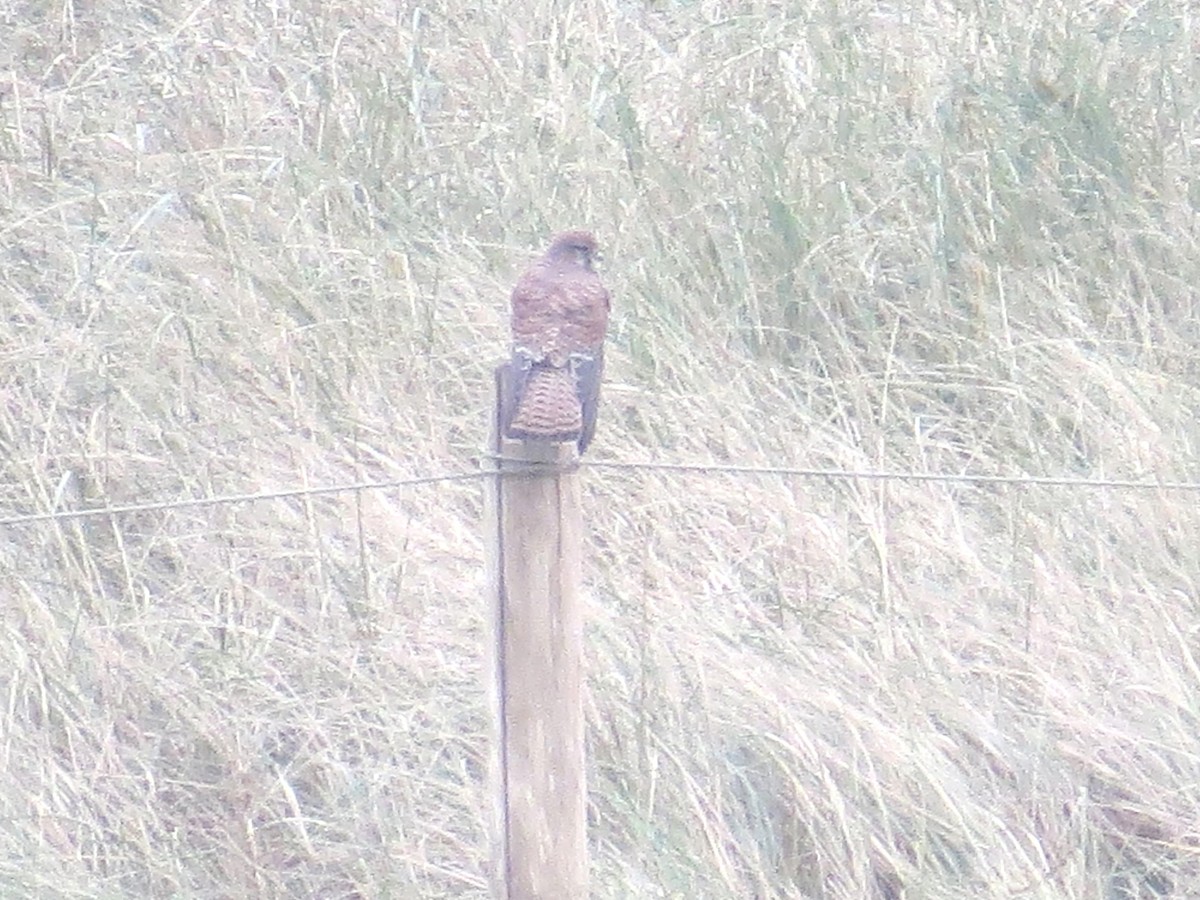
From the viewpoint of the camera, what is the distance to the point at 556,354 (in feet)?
8.54

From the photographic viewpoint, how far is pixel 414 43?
516 centimetres

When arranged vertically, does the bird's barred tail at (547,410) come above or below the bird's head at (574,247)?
below

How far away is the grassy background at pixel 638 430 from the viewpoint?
2979 mm

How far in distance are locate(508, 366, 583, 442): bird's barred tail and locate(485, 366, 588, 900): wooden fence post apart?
0.10 feet

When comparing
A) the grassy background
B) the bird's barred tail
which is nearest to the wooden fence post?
the bird's barred tail

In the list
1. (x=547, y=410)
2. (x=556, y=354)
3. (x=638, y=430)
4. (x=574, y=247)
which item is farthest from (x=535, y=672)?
(x=638, y=430)

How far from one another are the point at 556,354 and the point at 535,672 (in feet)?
2.17

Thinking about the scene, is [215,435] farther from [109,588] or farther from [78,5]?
[78,5]

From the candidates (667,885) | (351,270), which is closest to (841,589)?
(667,885)

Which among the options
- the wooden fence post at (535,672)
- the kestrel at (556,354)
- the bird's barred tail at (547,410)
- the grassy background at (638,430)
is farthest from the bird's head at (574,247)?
the wooden fence post at (535,672)

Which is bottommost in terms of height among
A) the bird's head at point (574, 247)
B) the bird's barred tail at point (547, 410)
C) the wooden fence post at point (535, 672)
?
the wooden fence post at point (535, 672)

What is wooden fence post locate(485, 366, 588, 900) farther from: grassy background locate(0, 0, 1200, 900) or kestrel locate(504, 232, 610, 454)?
grassy background locate(0, 0, 1200, 900)

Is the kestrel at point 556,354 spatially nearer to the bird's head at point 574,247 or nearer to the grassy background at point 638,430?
the bird's head at point 574,247

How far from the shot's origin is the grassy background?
298 cm
